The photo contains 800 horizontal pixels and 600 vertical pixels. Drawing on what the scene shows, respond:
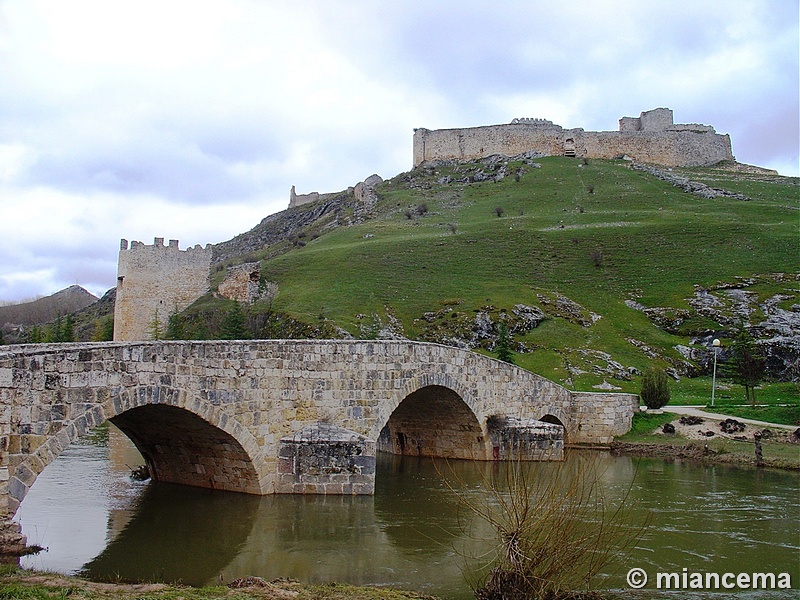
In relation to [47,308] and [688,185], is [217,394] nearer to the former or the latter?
[688,185]

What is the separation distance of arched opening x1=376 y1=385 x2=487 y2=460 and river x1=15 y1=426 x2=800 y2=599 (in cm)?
277

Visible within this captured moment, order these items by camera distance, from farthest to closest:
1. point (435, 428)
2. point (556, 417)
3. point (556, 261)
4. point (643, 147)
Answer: point (643, 147) < point (556, 261) < point (556, 417) < point (435, 428)

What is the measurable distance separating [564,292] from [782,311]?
11656 mm

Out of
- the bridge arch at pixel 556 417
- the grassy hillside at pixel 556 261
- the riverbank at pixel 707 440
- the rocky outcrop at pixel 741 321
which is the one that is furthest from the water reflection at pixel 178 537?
the rocky outcrop at pixel 741 321

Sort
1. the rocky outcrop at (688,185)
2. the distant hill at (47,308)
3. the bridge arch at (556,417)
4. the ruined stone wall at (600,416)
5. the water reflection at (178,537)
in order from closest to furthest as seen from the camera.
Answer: the water reflection at (178,537) < the bridge arch at (556,417) < the ruined stone wall at (600,416) < the rocky outcrop at (688,185) < the distant hill at (47,308)

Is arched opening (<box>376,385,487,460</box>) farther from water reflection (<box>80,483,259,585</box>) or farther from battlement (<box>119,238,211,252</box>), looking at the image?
battlement (<box>119,238,211,252</box>)

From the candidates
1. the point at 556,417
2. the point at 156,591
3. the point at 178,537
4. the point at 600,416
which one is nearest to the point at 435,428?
the point at 556,417

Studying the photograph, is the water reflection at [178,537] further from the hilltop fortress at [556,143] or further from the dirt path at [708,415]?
the hilltop fortress at [556,143]

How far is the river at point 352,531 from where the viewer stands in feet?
35.9

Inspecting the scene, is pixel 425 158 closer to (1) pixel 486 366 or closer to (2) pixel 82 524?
(1) pixel 486 366

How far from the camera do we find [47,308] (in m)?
75.4

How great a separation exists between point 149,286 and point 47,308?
35.6 meters

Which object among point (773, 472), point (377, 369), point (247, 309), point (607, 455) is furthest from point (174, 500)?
point (247, 309)

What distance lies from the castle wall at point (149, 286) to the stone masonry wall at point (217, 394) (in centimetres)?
2893
